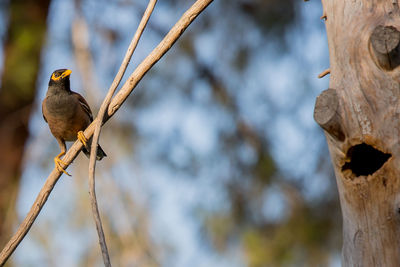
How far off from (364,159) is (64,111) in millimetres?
2329

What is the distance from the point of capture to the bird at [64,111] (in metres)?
3.82

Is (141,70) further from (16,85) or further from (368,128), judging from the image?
(16,85)

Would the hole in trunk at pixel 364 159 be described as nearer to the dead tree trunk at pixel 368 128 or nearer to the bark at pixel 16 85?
the dead tree trunk at pixel 368 128

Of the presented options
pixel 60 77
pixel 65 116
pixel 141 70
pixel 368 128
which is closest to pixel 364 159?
pixel 368 128

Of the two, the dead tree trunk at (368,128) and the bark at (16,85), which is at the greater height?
the bark at (16,85)

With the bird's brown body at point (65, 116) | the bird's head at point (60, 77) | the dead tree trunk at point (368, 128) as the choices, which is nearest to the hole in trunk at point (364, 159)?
the dead tree trunk at point (368, 128)

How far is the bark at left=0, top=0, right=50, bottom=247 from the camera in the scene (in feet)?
16.3

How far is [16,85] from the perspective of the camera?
5.03m

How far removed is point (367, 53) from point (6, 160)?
4.46 m

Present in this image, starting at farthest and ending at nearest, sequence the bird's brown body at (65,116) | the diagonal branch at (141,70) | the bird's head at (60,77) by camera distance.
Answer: the bird's head at (60,77)
the bird's brown body at (65,116)
the diagonal branch at (141,70)

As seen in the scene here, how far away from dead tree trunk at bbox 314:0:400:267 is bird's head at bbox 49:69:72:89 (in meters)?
2.42

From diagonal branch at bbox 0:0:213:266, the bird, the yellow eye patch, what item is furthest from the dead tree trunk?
the yellow eye patch

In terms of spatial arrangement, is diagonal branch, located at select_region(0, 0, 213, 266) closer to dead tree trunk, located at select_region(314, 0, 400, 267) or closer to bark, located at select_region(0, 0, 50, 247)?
dead tree trunk, located at select_region(314, 0, 400, 267)

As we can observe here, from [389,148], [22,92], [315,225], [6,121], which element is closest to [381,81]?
[389,148]
